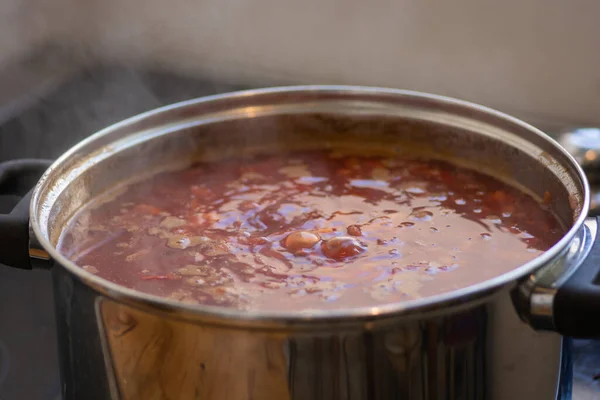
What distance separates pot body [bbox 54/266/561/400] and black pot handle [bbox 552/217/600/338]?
4 centimetres

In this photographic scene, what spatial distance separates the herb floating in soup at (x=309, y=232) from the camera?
0.91 m

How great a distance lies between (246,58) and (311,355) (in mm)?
1497

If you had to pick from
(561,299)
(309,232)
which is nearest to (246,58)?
(309,232)

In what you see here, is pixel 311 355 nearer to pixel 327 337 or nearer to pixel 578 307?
pixel 327 337

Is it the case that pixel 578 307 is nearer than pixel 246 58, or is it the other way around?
pixel 578 307

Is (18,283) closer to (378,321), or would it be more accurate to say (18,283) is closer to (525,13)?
(378,321)

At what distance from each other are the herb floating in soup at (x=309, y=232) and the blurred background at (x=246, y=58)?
351 mm

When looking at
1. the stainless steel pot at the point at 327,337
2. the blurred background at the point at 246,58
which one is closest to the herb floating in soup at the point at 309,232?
the stainless steel pot at the point at 327,337

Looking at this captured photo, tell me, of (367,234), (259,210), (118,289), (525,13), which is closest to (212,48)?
(525,13)

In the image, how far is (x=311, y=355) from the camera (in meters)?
0.68

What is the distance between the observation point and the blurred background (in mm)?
1647

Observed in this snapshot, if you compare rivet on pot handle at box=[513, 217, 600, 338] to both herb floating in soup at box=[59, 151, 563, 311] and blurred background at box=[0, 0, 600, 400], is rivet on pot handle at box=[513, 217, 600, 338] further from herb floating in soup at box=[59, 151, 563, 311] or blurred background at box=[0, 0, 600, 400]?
blurred background at box=[0, 0, 600, 400]

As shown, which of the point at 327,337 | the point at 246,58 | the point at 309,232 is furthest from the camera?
the point at 246,58

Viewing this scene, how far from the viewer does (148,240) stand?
1080 millimetres
